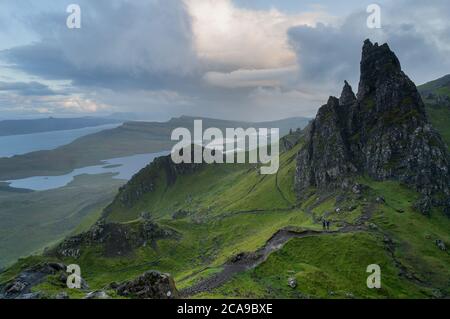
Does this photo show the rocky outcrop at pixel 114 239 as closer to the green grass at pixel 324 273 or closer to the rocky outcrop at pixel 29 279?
the rocky outcrop at pixel 29 279

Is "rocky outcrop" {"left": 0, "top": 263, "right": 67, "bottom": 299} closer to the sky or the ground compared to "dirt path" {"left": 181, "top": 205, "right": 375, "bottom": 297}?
closer to the ground

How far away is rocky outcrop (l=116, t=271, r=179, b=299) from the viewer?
6046cm

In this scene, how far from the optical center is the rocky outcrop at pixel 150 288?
60.5 metres

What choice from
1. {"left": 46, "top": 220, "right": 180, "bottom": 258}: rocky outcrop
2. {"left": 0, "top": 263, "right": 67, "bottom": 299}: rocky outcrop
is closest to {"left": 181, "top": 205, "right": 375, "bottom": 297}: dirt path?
{"left": 0, "top": 263, "right": 67, "bottom": 299}: rocky outcrop

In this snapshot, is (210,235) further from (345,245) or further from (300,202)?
(345,245)

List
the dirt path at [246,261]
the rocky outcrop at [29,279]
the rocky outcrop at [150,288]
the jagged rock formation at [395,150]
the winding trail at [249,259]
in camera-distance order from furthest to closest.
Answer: the jagged rock formation at [395,150] → the rocky outcrop at [29,279] → the winding trail at [249,259] → the dirt path at [246,261] → the rocky outcrop at [150,288]

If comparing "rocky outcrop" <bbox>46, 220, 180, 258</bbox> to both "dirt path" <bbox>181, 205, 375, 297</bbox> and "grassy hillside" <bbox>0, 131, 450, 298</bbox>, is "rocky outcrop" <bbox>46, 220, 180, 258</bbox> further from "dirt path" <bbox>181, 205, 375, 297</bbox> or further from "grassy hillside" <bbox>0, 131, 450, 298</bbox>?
"dirt path" <bbox>181, 205, 375, 297</bbox>

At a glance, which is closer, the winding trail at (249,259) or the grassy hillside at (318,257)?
the winding trail at (249,259)

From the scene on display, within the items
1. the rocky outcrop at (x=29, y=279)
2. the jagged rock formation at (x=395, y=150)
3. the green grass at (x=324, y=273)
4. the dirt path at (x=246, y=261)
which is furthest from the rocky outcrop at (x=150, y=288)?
the jagged rock formation at (x=395, y=150)

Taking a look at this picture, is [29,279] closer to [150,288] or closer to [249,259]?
[150,288]

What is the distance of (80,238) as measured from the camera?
6476 inches

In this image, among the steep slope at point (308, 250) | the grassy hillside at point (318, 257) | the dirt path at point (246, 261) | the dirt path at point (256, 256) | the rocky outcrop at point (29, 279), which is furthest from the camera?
the steep slope at point (308, 250)

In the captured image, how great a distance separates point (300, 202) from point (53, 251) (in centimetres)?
11999

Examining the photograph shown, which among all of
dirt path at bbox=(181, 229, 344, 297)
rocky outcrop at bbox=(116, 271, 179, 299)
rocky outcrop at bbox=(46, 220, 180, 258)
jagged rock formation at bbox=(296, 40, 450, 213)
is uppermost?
jagged rock formation at bbox=(296, 40, 450, 213)
